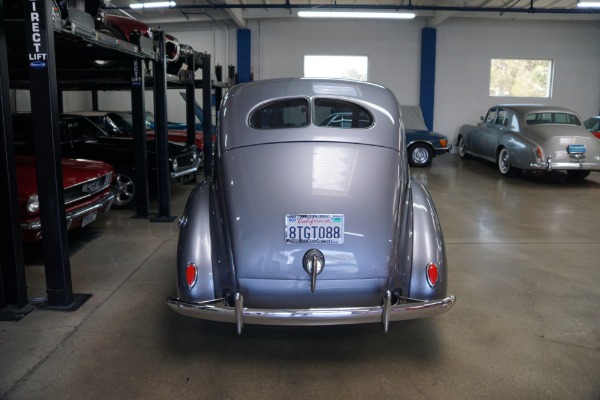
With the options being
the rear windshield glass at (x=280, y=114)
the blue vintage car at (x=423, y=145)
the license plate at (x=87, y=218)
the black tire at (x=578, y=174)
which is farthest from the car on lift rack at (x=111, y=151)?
the black tire at (x=578, y=174)

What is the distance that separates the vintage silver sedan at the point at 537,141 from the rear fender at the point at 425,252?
25.1ft

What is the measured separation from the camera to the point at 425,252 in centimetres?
303

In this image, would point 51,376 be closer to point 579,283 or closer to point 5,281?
point 5,281

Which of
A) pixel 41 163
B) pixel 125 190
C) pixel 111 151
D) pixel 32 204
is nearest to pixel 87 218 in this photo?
pixel 32 204

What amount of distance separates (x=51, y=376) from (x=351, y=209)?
1963 mm

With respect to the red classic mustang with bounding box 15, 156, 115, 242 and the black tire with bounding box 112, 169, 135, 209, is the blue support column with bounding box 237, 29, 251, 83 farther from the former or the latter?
the red classic mustang with bounding box 15, 156, 115, 242

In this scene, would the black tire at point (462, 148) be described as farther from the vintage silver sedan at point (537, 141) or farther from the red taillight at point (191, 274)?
the red taillight at point (191, 274)

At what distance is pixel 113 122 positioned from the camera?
9.51 metres

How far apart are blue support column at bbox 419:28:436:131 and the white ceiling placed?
1.50ft

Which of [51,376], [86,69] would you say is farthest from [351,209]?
[86,69]

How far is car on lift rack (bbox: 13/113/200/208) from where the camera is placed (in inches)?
275

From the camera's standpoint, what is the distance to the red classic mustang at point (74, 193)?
14.7 feet

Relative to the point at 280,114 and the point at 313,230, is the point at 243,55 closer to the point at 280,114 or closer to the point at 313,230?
the point at 280,114

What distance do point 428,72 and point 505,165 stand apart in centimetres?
645
